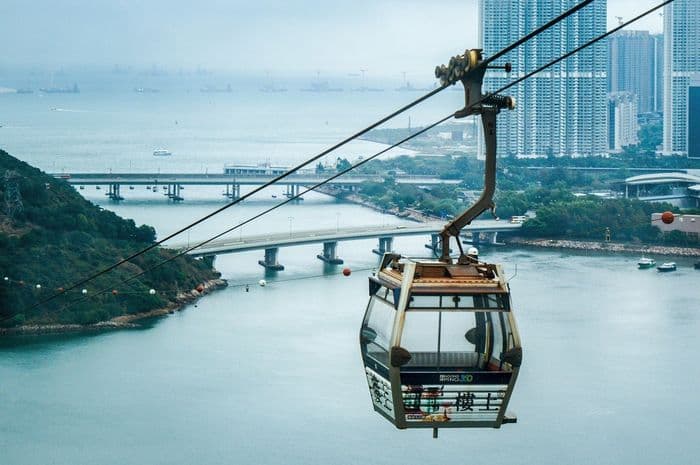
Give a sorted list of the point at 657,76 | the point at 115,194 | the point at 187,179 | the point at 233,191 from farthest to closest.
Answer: the point at 657,76 < the point at 233,191 < the point at 187,179 < the point at 115,194

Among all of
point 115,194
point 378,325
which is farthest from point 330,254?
point 378,325

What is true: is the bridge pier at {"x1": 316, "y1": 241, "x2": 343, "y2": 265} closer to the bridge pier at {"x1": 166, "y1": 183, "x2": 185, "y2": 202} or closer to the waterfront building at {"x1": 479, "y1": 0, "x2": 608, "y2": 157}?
the bridge pier at {"x1": 166, "y1": 183, "x2": 185, "y2": 202}

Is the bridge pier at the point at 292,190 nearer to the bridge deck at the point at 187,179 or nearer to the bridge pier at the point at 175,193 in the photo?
the bridge deck at the point at 187,179

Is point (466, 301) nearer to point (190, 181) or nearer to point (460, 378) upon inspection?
point (460, 378)

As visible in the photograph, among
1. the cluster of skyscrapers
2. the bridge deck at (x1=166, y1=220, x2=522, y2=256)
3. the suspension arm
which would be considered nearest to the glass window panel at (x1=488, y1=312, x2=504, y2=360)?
the suspension arm

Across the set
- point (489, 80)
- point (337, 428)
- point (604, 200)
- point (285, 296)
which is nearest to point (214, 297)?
point (285, 296)

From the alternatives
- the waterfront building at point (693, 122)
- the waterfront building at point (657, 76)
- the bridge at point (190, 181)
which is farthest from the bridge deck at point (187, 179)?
the waterfront building at point (657, 76)
